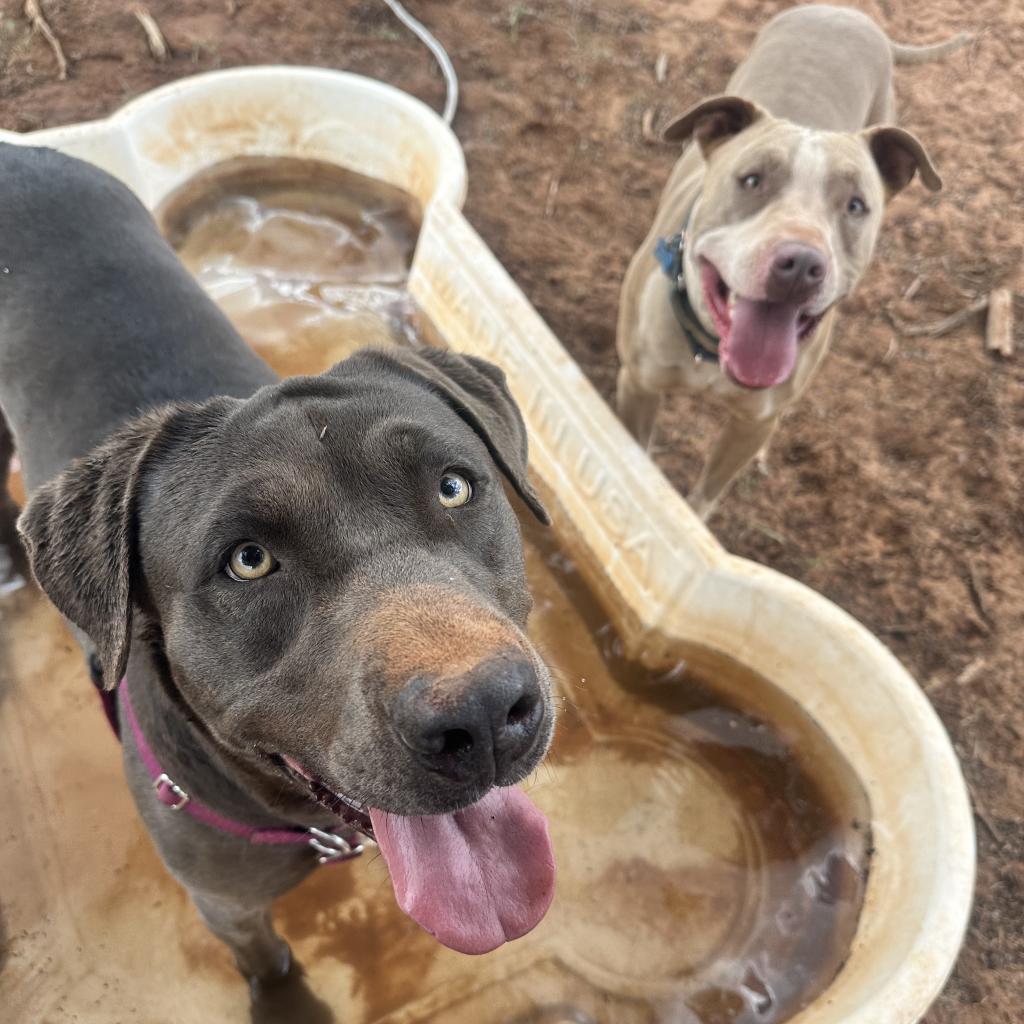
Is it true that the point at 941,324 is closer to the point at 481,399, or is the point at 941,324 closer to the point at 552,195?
the point at 552,195

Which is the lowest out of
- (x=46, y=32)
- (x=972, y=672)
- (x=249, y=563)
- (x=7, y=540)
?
(x=972, y=672)

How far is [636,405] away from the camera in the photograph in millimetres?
3947

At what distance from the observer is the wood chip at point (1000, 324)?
4879 mm

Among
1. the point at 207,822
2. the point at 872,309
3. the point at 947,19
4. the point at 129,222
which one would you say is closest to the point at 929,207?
the point at 872,309

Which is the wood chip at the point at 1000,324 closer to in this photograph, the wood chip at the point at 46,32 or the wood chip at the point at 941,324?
the wood chip at the point at 941,324

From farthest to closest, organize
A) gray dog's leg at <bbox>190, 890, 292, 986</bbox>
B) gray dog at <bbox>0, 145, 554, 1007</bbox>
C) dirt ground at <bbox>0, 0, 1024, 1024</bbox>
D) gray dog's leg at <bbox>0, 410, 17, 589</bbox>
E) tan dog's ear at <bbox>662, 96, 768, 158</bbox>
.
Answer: dirt ground at <bbox>0, 0, 1024, 1024</bbox> → gray dog's leg at <bbox>0, 410, 17, 589</bbox> → tan dog's ear at <bbox>662, 96, 768, 158</bbox> → gray dog's leg at <bbox>190, 890, 292, 986</bbox> → gray dog at <bbox>0, 145, 554, 1007</bbox>

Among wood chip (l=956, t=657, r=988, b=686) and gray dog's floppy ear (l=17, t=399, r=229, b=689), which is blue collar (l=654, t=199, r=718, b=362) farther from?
gray dog's floppy ear (l=17, t=399, r=229, b=689)

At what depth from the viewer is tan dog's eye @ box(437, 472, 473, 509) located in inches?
73.4

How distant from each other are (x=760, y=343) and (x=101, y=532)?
92.5 inches

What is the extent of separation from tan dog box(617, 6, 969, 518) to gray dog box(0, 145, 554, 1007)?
1.20m

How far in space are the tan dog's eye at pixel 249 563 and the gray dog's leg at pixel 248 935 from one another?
1.09 meters

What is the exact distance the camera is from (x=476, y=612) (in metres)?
1.54

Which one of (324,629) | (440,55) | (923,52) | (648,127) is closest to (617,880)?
(324,629)

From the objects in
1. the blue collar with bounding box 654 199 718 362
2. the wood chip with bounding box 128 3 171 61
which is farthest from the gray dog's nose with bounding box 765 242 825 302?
the wood chip with bounding box 128 3 171 61
